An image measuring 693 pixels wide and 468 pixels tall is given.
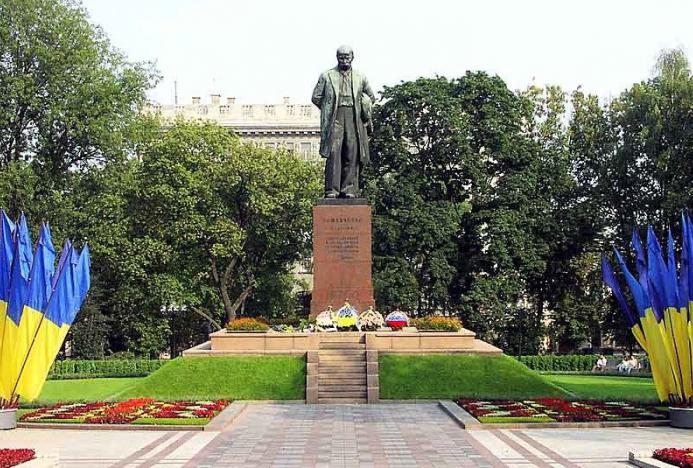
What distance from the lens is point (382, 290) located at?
38.6 m

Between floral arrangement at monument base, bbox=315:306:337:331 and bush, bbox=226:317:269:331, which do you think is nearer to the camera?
bush, bbox=226:317:269:331

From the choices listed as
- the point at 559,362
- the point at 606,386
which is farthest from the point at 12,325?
the point at 559,362

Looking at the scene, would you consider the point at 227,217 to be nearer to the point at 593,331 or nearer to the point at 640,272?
the point at 593,331

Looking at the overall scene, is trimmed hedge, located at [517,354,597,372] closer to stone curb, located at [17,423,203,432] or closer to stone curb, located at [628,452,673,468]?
stone curb, located at [17,423,203,432]

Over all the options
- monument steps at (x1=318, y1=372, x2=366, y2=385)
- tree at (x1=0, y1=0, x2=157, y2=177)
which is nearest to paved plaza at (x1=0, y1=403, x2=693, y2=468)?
monument steps at (x1=318, y1=372, x2=366, y2=385)

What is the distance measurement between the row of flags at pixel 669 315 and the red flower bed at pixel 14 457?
11278 millimetres

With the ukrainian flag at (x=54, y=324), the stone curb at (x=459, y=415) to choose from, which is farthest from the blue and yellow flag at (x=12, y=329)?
the stone curb at (x=459, y=415)

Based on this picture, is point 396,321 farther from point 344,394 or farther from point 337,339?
point 344,394

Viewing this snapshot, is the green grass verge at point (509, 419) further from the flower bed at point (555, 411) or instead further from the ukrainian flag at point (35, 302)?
the ukrainian flag at point (35, 302)

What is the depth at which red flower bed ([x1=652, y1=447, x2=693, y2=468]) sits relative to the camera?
11.3 m

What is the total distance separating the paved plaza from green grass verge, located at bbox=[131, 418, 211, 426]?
46 centimetres

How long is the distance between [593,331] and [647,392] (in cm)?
1939

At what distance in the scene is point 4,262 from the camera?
16984mm

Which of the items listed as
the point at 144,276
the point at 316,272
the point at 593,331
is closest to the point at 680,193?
the point at 593,331
